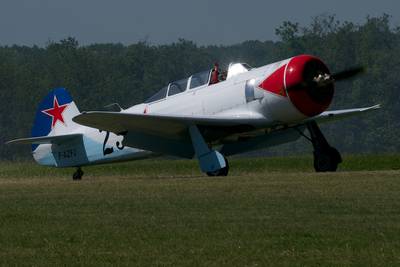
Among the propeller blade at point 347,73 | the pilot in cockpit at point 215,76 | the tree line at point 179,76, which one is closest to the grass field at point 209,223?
the propeller blade at point 347,73

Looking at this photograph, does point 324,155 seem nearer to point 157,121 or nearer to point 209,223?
point 157,121

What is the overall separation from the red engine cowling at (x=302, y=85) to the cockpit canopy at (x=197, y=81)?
1199mm

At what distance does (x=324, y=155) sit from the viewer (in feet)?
69.8

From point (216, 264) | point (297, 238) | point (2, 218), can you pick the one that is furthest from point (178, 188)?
point (216, 264)

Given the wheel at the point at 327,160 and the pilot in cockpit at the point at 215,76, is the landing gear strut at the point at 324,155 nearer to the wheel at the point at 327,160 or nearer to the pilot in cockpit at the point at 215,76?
the wheel at the point at 327,160

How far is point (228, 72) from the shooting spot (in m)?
21.8

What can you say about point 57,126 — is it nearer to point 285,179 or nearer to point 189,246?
point 285,179

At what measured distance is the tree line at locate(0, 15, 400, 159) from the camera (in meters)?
92.9

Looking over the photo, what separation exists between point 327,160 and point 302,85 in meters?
1.80

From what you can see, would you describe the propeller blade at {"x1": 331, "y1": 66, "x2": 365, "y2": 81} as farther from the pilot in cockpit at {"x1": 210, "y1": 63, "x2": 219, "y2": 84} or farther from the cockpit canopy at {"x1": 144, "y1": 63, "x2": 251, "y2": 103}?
the pilot in cockpit at {"x1": 210, "y1": 63, "x2": 219, "y2": 84}

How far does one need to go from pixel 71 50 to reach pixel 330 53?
3042 cm

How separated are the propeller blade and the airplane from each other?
14 millimetres

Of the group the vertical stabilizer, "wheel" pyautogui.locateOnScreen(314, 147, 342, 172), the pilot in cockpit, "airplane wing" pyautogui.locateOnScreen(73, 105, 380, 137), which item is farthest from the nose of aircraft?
the vertical stabilizer

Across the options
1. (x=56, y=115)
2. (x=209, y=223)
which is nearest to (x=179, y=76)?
(x=56, y=115)
